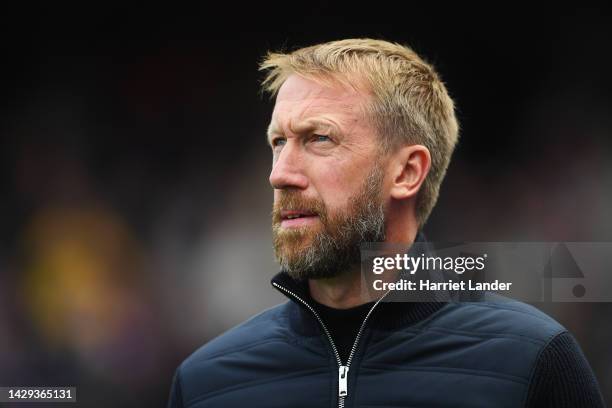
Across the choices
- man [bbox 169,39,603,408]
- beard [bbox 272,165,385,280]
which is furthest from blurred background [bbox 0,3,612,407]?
beard [bbox 272,165,385,280]

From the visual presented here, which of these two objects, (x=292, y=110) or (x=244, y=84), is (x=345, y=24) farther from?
(x=292, y=110)

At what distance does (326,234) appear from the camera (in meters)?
2.24

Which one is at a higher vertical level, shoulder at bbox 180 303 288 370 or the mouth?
the mouth

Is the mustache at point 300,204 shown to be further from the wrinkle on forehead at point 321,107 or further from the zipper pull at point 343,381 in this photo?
the zipper pull at point 343,381

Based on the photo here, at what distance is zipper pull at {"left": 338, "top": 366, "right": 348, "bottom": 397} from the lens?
83.4 inches

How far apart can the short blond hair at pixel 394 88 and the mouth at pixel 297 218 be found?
277 mm

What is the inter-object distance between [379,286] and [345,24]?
3693 mm

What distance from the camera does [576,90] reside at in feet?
18.5

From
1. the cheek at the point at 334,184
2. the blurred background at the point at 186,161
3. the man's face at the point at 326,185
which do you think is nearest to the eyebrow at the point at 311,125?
the man's face at the point at 326,185

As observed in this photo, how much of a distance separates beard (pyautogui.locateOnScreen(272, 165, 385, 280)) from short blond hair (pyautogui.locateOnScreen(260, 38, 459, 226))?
15 cm

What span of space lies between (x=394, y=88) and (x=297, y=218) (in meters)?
0.45

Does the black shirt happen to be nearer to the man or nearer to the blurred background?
the man

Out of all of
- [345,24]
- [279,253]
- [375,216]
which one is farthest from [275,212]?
[345,24]

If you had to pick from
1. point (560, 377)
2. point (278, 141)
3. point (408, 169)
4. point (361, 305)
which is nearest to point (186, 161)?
point (278, 141)
